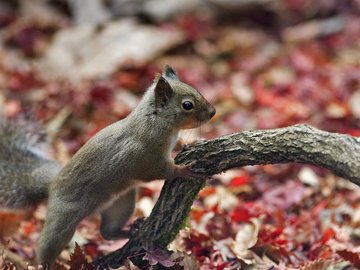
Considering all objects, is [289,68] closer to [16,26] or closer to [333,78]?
[333,78]

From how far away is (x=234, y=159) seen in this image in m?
3.43

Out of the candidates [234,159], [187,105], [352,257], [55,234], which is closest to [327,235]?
[352,257]

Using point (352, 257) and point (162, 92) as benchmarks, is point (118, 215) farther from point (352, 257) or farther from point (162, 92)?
point (352, 257)

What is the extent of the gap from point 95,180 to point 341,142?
1.42 metres

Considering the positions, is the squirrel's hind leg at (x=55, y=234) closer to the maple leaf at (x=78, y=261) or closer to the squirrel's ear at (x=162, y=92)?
the maple leaf at (x=78, y=261)

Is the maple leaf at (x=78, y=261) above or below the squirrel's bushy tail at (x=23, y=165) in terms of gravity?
below

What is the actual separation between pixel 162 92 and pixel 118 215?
0.89m

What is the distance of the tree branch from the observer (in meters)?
3.07

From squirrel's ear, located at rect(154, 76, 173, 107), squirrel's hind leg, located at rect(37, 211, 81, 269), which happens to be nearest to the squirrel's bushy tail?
squirrel's hind leg, located at rect(37, 211, 81, 269)

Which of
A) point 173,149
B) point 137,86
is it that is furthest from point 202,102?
point 137,86

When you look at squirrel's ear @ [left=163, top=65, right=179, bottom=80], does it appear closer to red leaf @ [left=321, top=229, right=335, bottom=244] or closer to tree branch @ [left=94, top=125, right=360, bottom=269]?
tree branch @ [left=94, top=125, right=360, bottom=269]

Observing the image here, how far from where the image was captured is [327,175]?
17.9 ft

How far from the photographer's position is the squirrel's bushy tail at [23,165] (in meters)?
4.17

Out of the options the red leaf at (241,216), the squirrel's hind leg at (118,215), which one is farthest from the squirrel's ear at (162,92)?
the red leaf at (241,216)
